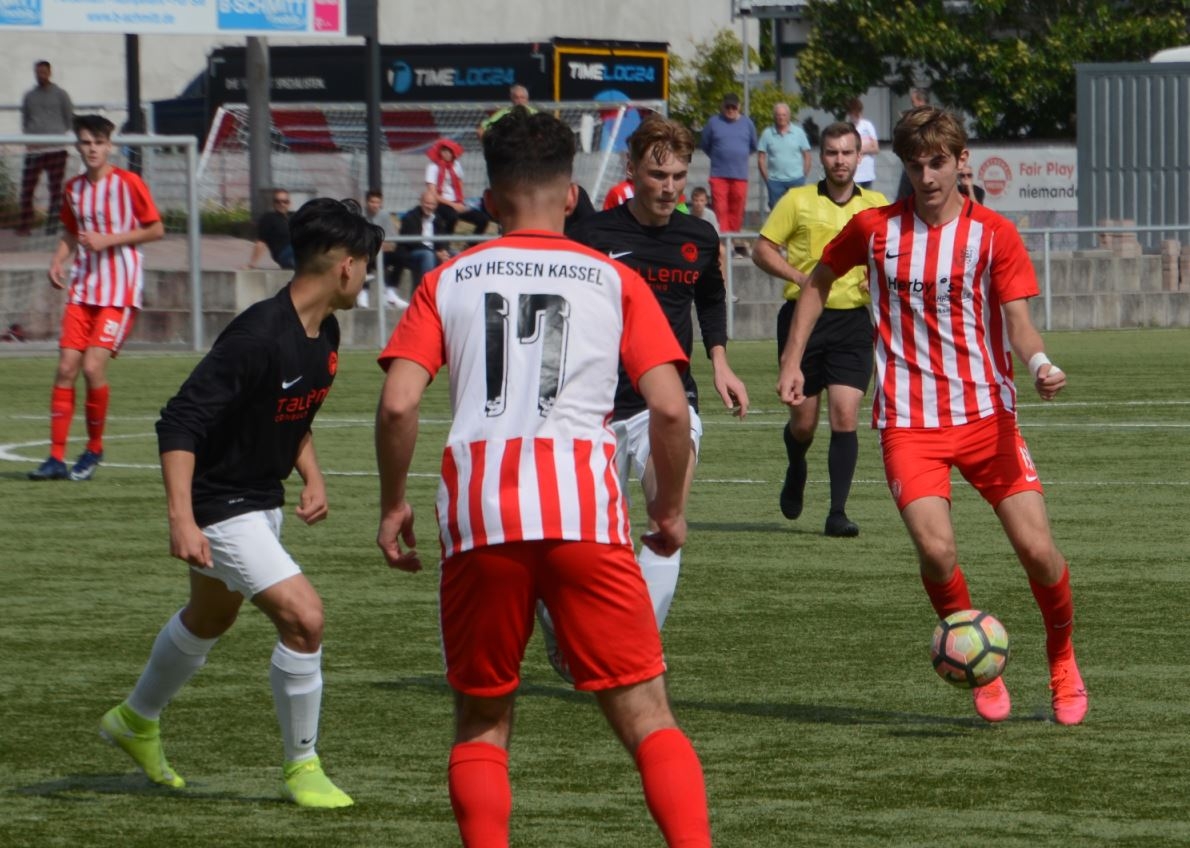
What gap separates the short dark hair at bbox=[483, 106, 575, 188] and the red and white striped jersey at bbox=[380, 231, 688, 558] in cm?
12

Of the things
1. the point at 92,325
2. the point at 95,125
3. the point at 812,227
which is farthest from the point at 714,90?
the point at 812,227

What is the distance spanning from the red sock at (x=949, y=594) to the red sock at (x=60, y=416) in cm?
754

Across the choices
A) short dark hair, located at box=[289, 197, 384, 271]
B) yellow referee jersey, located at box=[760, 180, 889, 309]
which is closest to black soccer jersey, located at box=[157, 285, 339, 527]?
short dark hair, located at box=[289, 197, 384, 271]

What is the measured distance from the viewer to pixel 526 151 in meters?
4.79

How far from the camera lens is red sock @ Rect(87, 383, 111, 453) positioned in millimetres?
13516

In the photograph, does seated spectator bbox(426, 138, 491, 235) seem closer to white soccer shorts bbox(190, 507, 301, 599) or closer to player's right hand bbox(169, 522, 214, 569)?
white soccer shorts bbox(190, 507, 301, 599)

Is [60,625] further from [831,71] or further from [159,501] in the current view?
[831,71]

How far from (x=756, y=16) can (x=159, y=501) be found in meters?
34.9

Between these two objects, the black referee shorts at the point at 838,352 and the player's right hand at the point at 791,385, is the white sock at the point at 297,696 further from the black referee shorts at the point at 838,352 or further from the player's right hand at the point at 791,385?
the black referee shorts at the point at 838,352

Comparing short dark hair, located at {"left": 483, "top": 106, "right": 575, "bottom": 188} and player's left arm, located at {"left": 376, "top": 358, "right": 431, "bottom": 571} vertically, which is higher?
short dark hair, located at {"left": 483, "top": 106, "right": 575, "bottom": 188}

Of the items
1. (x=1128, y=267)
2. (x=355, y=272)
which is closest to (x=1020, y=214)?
(x=1128, y=267)

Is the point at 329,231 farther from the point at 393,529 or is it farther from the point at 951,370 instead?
the point at 951,370

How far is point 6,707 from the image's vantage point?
7383 millimetres

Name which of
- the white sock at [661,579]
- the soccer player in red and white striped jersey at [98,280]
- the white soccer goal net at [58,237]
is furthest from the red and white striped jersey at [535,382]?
the white soccer goal net at [58,237]
